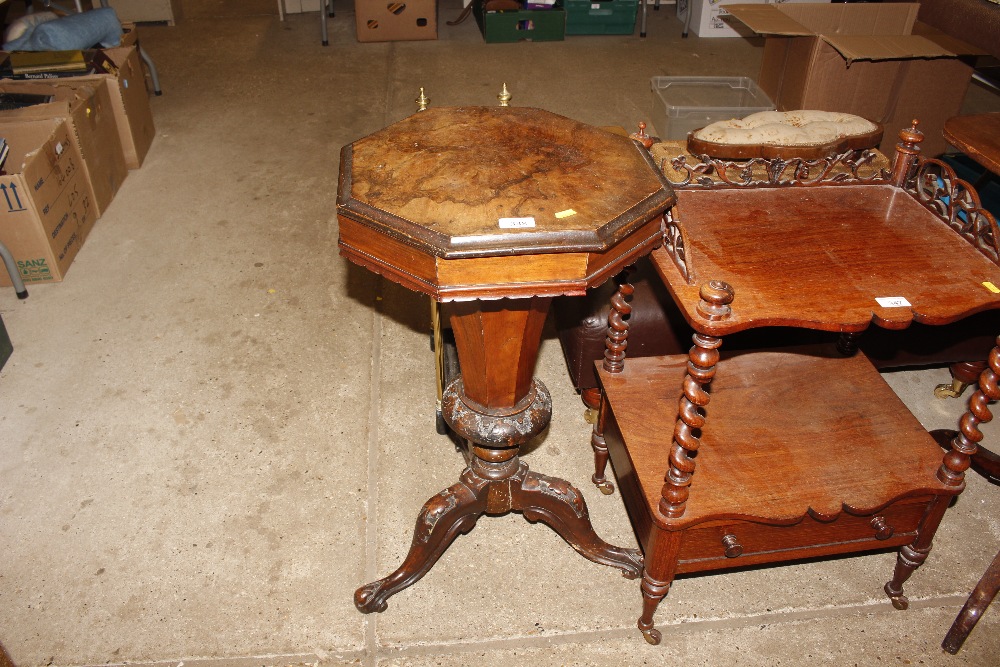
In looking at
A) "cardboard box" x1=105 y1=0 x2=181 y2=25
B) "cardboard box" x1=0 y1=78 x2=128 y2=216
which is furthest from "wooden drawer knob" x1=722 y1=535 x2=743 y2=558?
"cardboard box" x1=105 y1=0 x2=181 y2=25

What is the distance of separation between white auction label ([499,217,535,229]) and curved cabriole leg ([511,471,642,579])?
2.89 feet

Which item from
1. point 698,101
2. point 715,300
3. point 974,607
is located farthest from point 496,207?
point 698,101

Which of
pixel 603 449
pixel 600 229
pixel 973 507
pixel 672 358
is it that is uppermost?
pixel 600 229

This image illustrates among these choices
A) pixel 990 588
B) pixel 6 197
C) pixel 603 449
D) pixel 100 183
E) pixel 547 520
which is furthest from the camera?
pixel 100 183

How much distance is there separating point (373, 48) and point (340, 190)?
15.1ft

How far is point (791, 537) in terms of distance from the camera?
1.78 m

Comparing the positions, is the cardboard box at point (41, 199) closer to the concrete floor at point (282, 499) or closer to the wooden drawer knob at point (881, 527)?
the concrete floor at point (282, 499)

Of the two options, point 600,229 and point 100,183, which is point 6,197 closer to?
point 100,183

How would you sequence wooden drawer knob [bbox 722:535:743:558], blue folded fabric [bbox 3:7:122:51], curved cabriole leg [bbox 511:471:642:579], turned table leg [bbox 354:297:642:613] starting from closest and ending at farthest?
turned table leg [bbox 354:297:642:613], wooden drawer knob [bbox 722:535:743:558], curved cabriole leg [bbox 511:471:642:579], blue folded fabric [bbox 3:7:122:51]

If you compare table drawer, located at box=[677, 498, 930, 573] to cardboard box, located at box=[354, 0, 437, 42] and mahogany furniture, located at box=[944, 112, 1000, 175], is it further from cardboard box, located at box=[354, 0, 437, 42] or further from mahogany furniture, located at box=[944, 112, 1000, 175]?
cardboard box, located at box=[354, 0, 437, 42]

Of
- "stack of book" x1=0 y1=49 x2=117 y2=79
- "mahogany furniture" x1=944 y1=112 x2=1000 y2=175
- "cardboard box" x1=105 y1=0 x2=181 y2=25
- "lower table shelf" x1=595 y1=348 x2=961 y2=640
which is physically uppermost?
"mahogany furniture" x1=944 y1=112 x2=1000 y2=175

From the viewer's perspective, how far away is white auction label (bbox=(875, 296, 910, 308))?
4.81 ft

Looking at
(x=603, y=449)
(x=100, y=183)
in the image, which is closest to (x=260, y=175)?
(x=100, y=183)

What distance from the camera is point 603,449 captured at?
223cm
